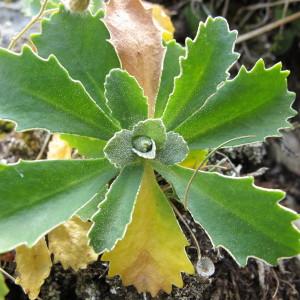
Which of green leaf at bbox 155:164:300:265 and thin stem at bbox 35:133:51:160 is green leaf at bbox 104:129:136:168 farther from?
thin stem at bbox 35:133:51:160

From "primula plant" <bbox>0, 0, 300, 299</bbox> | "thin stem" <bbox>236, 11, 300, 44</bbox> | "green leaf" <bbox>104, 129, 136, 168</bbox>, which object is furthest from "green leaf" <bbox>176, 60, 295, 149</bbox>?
"thin stem" <bbox>236, 11, 300, 44</bbox>

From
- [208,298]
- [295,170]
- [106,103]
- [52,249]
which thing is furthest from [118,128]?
[295,170]

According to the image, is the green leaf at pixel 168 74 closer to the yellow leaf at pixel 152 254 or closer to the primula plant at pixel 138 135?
the primula plant at pixel 138 135

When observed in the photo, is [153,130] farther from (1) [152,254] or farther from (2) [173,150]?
(1) [152,254]

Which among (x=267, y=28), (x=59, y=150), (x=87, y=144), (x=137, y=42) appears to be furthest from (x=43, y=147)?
(x=267, y=28)

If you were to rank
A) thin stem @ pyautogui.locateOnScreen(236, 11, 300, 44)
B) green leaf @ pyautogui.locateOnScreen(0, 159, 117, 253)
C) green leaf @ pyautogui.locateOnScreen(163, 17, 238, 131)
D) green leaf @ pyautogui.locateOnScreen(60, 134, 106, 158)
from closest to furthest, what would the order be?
green leaf @ pyautogui.locateOnScreen(0, 159, 117, 253) → green leaf @ pyautogui.locateOnScreen(163, 17, 238, 131) → green leaf @ pyautogui.locateOnScreen(60, 134, 106, 158) → thin stem @ pyautogui.locateOnScreen(236, 11, 300, 44)

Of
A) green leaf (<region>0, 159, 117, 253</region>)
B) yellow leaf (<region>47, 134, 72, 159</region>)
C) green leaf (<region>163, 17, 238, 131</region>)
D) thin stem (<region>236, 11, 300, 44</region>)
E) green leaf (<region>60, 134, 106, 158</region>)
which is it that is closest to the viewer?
green leaf (<region>0, 159, 117, 253</region>)

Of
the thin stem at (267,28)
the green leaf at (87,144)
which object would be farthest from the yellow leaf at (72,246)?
the thin stem at (267,28)
